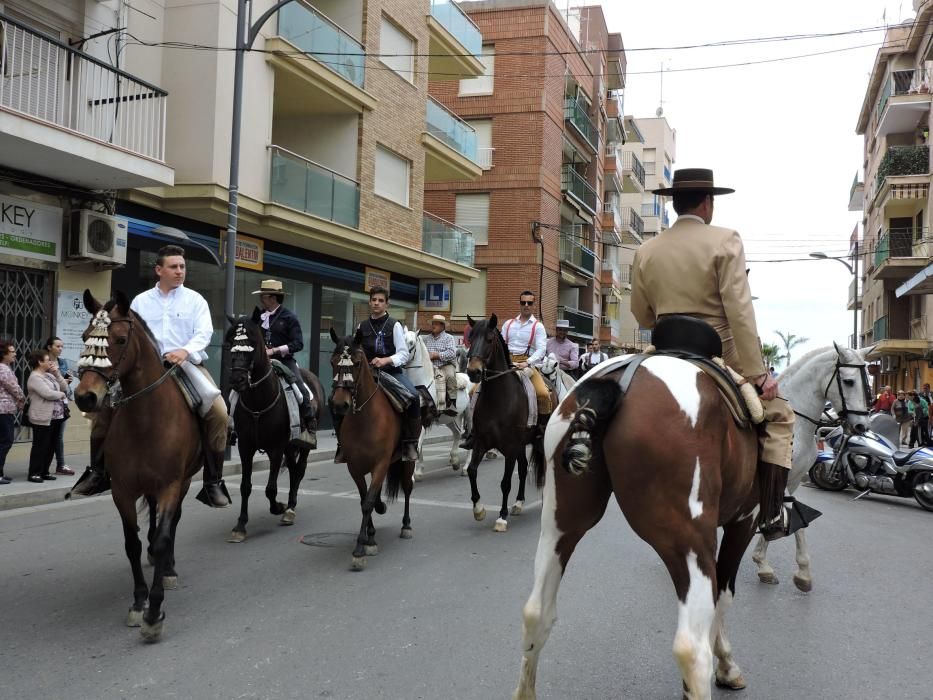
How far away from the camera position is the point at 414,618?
17.5ft

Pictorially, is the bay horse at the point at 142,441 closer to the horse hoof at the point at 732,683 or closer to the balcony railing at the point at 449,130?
the horse hoof at the point at 732,683

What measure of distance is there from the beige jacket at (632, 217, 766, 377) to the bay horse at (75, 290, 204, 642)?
10.3ft

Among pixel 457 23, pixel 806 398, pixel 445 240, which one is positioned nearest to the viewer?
pixel 806 398

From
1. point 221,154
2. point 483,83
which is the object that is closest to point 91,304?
point 221,154

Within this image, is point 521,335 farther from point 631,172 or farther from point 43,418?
point 631,172

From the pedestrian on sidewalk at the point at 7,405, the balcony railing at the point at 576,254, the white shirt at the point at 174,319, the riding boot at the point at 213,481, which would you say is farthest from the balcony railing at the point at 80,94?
the balcony railing at the point at 576,254

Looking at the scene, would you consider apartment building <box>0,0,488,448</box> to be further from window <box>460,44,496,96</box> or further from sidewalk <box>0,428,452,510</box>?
window <box>460,44,496,96</box>

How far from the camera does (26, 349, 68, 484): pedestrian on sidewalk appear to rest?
1070 centimetres

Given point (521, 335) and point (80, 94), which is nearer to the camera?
point (521, 335)

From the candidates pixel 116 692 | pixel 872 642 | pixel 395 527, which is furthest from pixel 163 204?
pixel 872 642

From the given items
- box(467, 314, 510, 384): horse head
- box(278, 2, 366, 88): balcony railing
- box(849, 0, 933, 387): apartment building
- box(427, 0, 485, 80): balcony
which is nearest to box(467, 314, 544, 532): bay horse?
box(467, 314, 510, 384): horse head

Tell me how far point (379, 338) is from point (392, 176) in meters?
14.8

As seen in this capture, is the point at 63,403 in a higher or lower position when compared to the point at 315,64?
lower

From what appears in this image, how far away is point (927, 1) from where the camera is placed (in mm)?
29469
